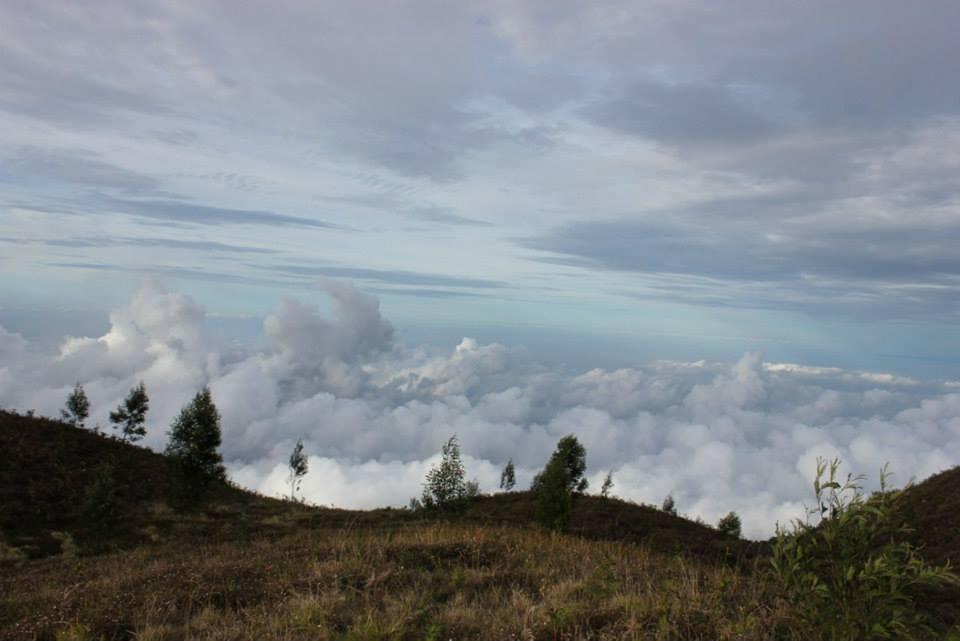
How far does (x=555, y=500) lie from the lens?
89.2ft

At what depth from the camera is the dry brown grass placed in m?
6.41

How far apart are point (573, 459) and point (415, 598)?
29359 millimetres

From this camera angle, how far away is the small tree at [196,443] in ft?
112

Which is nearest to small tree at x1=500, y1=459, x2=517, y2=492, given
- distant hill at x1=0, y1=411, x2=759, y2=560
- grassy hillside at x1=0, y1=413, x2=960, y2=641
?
distant hill at x1=0, y1=411, x2=759, y2=560

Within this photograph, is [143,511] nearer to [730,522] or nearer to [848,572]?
[848,572]

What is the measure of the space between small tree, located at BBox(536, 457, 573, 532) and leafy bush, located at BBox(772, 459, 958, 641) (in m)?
20.8

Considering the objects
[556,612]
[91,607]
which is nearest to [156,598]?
[91,607]

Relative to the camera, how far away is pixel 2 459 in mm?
33375

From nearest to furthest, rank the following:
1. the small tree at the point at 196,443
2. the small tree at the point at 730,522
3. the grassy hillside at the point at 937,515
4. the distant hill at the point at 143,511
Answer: the grassy hillside at the point at 937,515 < the distant hill at the point at 143,511 < the small tree at the point at 196,443 < the small tree at the point at 730,522

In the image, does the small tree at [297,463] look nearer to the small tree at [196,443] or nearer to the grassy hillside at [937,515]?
the small tree at [196,443]

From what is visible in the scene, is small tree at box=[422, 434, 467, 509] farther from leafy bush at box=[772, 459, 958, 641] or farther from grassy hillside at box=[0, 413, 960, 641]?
leafy bush at box=[772, 459, 958, 641]

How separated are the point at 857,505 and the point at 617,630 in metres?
2.84

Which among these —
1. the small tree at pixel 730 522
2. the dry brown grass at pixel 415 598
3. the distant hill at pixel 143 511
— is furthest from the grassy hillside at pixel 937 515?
the dry brown grass at pixel 415 598

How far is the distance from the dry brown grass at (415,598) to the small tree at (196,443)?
24.6 m
